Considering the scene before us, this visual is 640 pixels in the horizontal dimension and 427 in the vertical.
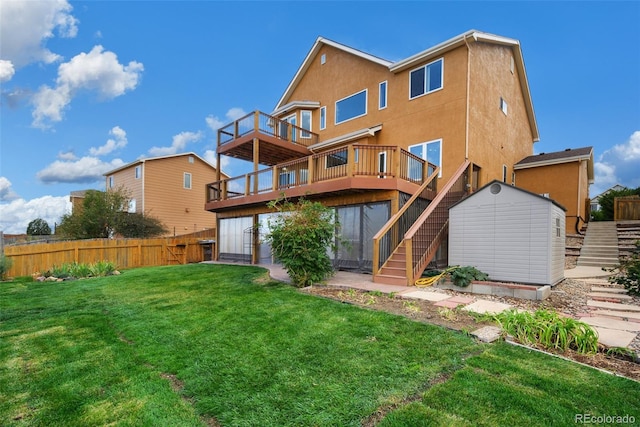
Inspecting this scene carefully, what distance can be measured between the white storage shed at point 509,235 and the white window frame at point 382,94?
23.8ft

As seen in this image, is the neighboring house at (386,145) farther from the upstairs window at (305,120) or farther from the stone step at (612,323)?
the stone step at (612,323)

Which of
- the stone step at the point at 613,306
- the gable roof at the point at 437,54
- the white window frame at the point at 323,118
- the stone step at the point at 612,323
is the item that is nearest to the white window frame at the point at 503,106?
the gable roof at the point at 437,54

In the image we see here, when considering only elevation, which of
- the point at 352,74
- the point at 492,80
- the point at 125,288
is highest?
the point at 352,74

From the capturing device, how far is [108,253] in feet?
50.1

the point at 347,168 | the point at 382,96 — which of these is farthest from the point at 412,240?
the point at 382,96

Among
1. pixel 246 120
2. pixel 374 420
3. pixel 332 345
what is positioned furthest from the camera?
pixel 246 120

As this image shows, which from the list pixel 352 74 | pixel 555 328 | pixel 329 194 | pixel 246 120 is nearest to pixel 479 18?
pixel 352 74

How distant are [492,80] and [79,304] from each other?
15.9 metres

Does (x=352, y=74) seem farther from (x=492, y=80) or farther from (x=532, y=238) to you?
(x=532, y=238)

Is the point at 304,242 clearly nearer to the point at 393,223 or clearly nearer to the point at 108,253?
the point at 393,223

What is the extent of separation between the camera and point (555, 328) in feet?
12.7

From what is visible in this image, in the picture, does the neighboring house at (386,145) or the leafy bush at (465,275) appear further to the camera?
the neighboring house at (386,145)

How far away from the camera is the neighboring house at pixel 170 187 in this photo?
23.7 meters

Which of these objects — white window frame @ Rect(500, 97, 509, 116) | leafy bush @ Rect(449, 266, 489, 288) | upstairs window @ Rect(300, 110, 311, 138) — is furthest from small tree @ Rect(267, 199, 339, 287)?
white window frame @ Rect(500, 97, 509, 116)
